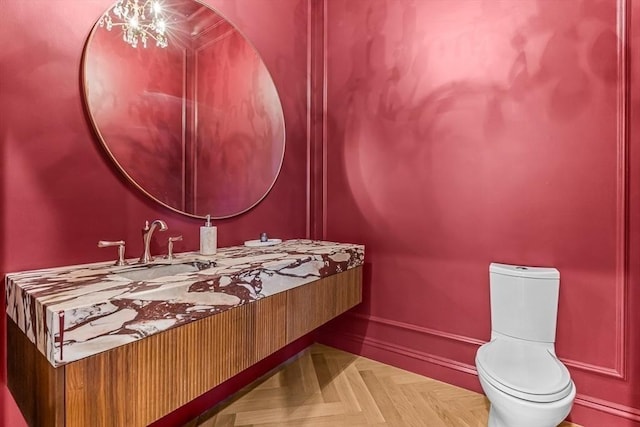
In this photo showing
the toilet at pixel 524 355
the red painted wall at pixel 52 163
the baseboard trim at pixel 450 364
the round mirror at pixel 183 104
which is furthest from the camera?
the baseboard trim at pixel 450 364

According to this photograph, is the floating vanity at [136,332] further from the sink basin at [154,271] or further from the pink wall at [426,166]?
the pink wall at [426,166]

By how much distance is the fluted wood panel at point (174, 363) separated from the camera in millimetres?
782

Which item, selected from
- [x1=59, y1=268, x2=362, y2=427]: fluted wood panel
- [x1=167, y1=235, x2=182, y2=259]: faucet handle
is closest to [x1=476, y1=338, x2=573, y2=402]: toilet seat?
[x1=59, y1=268, x2=362, y2=427]: fluted wood panel

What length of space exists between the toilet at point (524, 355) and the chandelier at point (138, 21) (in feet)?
6.85

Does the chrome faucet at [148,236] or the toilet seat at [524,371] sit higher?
the chrome faucet at [148,236]

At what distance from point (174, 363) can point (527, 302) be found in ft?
5.46

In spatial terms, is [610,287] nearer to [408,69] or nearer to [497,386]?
[497,386]

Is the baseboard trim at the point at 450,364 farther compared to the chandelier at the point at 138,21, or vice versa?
the baseboard trim at the point at 450,364

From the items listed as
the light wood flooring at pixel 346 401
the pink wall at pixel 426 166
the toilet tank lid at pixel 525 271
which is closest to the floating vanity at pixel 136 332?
the pink wall at pixel 426 166

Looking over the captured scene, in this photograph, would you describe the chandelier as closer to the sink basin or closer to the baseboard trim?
the sink basin

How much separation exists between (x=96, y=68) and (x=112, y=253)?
75 cm

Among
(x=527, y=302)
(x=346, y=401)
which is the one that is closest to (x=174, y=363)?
(x=346, y=401)

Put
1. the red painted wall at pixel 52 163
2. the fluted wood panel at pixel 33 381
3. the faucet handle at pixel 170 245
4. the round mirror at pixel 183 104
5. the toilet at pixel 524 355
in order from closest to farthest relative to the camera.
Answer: the fluted wood panel at pixel 33 381 → the red painted wall at pixel 52 163 → the toilet at pixel 524 355 → the round mirror at pixel 183 104 → the faucet handle at pixel 170 245

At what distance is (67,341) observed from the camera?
729 mm
